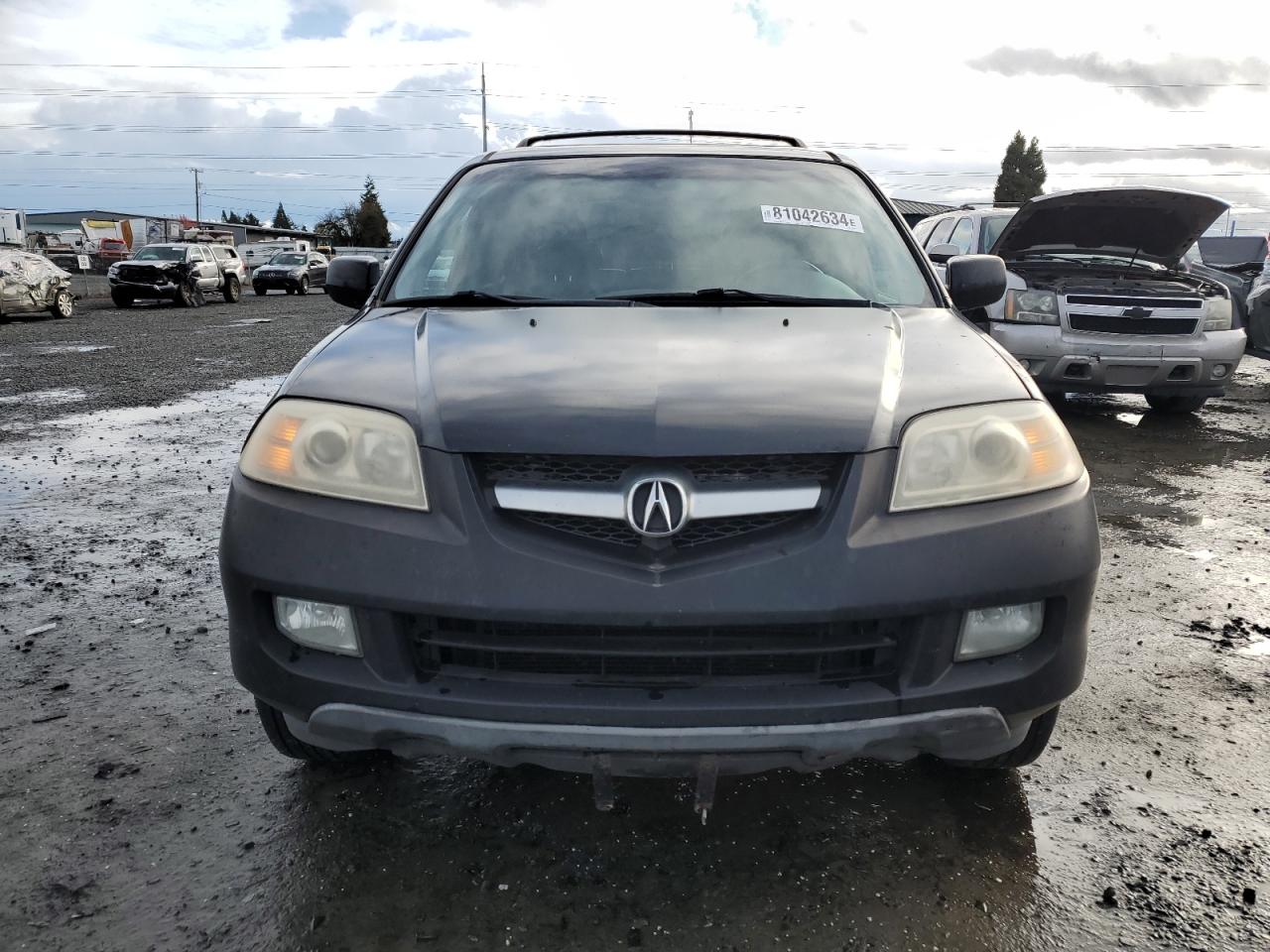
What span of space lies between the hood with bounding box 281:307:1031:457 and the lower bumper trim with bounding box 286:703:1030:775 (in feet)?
1.68

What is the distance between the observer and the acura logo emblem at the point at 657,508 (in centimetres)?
188

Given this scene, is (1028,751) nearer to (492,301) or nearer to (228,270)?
(492,301)

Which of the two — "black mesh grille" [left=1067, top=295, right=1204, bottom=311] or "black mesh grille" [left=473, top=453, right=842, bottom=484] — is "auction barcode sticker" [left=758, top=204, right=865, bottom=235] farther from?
"black mesh grille" [left=1067, top=295, right=1204, bottom=311]

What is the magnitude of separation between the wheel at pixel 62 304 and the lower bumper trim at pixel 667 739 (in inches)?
903

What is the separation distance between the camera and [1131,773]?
103 inches

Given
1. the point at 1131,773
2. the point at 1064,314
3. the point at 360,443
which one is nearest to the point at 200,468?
the point at 360,443

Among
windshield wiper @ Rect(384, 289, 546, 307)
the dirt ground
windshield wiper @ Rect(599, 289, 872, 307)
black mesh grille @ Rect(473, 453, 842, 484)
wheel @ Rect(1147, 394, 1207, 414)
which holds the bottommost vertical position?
the dirt ground

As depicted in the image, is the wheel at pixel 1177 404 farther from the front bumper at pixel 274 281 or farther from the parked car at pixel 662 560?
the front bumper at pixel 274 281

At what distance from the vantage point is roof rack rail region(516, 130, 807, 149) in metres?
3.80

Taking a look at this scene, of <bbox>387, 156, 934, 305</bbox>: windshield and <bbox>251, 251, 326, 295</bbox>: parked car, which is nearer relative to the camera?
<bbox>387, 156, 934, 305</bbox>: windshield

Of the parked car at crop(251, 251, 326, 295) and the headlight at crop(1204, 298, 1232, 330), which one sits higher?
the headlight at crop(1204, 298, 1232, 330)

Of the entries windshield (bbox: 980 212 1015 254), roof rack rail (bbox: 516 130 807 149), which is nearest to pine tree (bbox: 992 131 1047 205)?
windshield (bbox: 980 212 1015 254)

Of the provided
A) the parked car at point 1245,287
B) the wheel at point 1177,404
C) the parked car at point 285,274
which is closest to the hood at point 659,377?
the parked car at point 1245,287

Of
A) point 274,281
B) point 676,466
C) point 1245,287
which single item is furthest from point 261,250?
point 676,466
